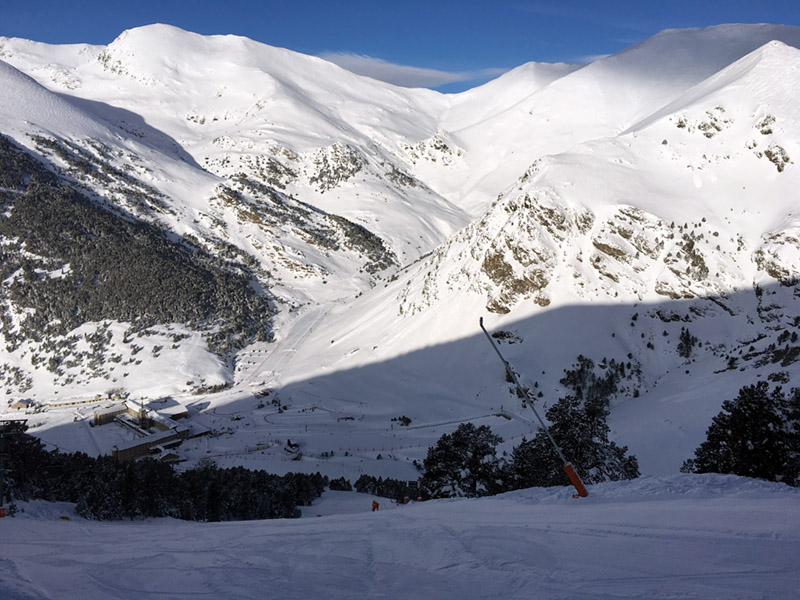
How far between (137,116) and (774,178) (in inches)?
4886

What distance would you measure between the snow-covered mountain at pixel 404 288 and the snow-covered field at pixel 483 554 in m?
16.2

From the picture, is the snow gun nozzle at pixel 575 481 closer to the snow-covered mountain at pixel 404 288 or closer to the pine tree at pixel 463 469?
the pine tree at pixel 463 469

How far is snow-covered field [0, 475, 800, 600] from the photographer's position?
596 centimetres

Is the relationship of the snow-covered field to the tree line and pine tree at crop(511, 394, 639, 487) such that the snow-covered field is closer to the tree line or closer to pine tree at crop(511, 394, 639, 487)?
pine tree at crop(511, 394, 639, 487)

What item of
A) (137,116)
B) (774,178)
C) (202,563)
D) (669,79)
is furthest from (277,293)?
(669,79)

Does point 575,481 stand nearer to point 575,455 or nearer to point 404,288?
point 575,455

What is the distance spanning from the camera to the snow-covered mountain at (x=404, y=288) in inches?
1442

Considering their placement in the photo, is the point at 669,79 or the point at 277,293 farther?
the point at 669,79

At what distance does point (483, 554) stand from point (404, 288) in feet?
154

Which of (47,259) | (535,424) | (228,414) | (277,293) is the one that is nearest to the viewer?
(535,424)

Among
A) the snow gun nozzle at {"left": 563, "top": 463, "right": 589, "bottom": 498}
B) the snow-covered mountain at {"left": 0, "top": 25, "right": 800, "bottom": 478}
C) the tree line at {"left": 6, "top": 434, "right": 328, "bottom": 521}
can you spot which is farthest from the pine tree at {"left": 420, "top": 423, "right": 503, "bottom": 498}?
the snow-covered mountain at {"left": 0, "top": 25, "right": 800, "bottom": 478}

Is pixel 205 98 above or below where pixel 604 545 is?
above

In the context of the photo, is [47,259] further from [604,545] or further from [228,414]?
[604,545]

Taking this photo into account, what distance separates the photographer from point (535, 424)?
114 feet
